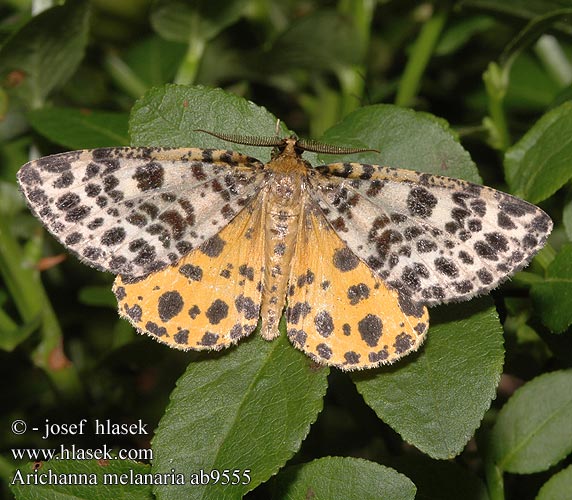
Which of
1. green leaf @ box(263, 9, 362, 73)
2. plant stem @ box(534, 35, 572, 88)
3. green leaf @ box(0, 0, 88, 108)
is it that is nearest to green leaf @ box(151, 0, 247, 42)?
green leaf @ box(263, 9, 362, 73)

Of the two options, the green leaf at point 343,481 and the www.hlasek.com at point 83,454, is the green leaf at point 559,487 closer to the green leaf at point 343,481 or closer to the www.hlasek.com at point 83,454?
the green leaf at point 343,481

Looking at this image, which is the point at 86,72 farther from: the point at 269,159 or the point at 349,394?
the point at 349,394

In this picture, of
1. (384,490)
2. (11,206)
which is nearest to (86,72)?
(11,206)

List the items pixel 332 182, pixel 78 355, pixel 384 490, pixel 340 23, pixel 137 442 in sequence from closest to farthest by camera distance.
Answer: pixel 384 490 < pixel 332 182 < pixel 137 442 < pixel 340 23 < pixel 78 355

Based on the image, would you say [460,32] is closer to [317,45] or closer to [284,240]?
[317,45]

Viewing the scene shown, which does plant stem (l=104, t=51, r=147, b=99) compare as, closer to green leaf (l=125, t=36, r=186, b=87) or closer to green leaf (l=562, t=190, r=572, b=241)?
green leaf (l=125, t=36, r=186, b=87)

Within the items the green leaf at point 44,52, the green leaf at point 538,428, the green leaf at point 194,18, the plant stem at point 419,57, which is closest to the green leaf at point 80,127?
the green leaf at point 44,52

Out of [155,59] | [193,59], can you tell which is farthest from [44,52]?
[155,59]
